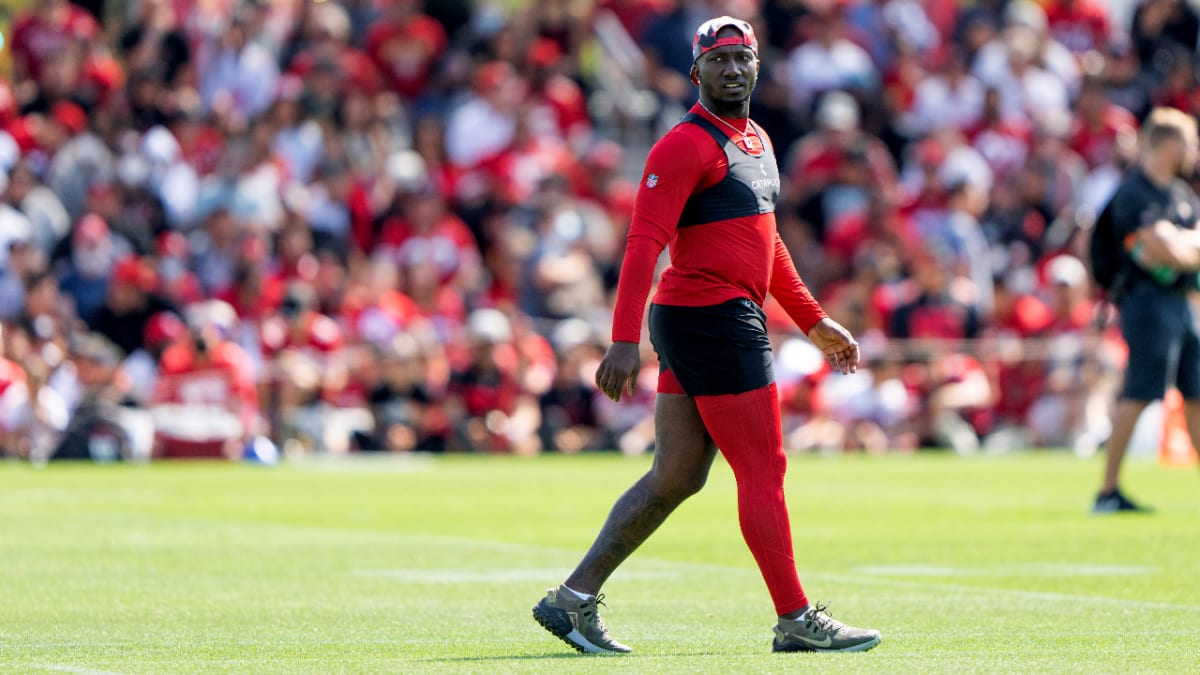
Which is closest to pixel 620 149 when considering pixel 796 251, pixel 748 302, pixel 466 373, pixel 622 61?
pixel 622 61

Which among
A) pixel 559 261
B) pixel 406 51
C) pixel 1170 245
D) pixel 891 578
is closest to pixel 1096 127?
pixel 559 261

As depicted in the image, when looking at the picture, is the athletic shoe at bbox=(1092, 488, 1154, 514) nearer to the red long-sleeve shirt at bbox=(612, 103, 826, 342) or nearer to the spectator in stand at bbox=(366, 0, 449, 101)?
the red long-sleeve shirt at bbox=(612, 103, 826, 342)

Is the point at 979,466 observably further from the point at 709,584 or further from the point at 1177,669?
the point at 1177,669

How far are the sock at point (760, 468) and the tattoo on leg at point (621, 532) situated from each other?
334 mm

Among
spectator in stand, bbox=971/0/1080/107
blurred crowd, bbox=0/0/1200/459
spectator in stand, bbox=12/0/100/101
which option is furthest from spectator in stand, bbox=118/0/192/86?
spectator in stand, bbox=971/0/1080/107

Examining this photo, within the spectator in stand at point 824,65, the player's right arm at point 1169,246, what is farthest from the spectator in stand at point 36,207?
the player's right arm at point 1169,246

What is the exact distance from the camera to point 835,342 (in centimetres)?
775

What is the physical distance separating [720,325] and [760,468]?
519mm

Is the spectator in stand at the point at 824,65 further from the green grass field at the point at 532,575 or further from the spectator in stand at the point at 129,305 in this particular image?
the green grass field at the point at 532,575

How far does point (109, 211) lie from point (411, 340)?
3.53 metres

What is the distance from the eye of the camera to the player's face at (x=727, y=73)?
7.25 meters

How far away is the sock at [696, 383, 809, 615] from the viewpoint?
724 centimetres

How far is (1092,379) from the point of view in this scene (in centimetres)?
2438

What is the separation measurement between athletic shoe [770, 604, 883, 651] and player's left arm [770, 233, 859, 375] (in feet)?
3.38
